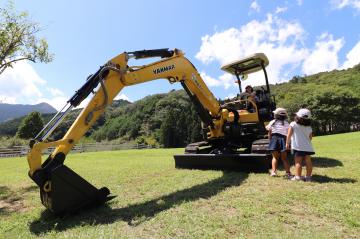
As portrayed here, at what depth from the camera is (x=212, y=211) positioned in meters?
5.68

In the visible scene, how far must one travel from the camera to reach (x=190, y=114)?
64125mm

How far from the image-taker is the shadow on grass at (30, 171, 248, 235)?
561 cm

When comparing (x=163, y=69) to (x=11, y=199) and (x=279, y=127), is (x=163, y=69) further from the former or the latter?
(x=11, y=199)

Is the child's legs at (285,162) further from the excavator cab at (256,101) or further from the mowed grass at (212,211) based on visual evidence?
the excavator cab at (256,101)

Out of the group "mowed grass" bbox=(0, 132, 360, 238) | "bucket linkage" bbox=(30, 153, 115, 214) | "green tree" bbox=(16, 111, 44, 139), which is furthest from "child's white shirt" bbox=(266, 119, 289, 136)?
"green tree" bbox=(16, 111, 44, 139)

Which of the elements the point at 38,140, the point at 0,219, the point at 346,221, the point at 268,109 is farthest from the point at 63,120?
the point at 268,109

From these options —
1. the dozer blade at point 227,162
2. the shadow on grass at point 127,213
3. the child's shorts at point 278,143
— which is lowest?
the shadow on grass at point 127,213

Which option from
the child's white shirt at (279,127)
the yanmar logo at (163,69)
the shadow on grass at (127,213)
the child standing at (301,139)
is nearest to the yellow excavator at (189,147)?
the yanmar logo at (163,69)

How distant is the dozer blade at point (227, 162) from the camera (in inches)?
345

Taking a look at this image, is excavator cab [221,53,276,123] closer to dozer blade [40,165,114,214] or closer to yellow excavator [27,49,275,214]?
yellow excavator [27,49,275,214]

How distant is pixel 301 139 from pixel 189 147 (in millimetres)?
4292

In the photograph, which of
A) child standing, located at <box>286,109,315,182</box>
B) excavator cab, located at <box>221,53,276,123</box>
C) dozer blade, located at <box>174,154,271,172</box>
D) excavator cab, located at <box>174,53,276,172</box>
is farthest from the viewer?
excavator cab, located at <box>221,53,276,123</box>

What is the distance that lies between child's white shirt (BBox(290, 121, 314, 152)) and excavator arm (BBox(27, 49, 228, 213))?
3.08 m

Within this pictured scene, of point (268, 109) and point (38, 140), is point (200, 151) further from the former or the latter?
point (38, 140)
